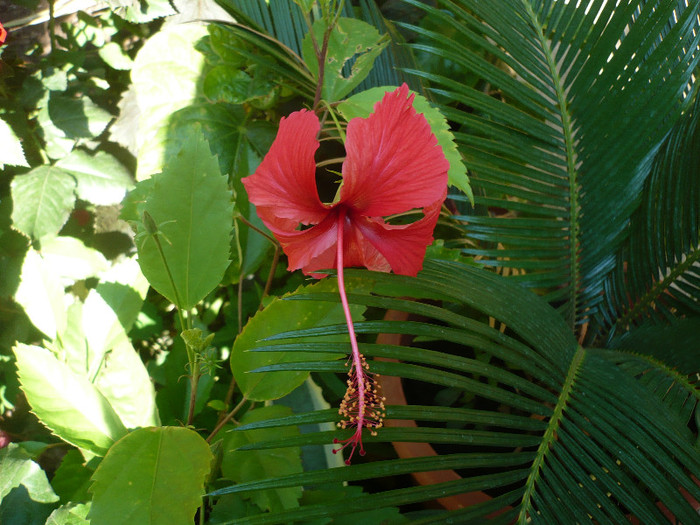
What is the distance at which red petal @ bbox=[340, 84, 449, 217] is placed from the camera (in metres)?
0.38

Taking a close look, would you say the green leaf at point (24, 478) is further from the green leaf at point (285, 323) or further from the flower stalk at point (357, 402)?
the flower stalk at point (357, 402)

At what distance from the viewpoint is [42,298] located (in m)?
0.62

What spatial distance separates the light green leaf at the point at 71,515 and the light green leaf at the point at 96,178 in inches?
18.4

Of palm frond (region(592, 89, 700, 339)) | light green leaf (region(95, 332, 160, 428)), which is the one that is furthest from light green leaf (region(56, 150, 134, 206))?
palm frond (region(592, 89, 700, 339))

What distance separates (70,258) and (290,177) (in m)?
0.60

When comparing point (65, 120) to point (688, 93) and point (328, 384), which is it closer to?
point (328, 384)

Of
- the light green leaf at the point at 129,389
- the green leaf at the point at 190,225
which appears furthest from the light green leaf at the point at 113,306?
the green leaf at the point at 190,225

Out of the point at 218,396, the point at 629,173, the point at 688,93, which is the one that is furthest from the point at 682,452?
the point at 218,396

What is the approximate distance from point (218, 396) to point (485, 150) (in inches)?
20.8

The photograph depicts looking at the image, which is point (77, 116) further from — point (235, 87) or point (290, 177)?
point (290, 177)

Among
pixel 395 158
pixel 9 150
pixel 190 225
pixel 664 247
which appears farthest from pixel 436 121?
pixel 9 150

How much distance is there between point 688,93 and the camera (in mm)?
706

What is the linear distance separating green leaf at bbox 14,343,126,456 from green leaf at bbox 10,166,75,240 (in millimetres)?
386

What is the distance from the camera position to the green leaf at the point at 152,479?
419 millimetres
